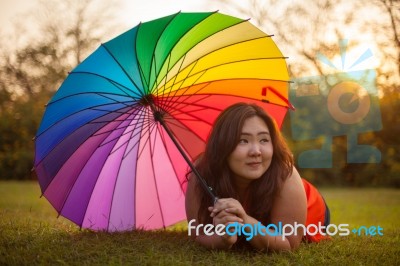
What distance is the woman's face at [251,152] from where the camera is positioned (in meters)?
2.83

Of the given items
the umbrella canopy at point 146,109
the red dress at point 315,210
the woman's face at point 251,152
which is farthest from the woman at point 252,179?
the red dress at point 315,210

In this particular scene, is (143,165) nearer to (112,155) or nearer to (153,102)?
(112,155)

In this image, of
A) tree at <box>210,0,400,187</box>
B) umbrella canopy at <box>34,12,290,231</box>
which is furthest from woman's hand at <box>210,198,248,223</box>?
tree at <box>210,0,400,187</box>

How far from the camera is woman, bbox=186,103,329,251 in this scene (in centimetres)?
283

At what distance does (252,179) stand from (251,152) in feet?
0.83

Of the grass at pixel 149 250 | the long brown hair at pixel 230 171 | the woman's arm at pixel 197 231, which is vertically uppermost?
the long brown hair at pixel 230 171

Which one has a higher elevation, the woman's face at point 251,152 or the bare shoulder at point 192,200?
the woman's face at point 251,152

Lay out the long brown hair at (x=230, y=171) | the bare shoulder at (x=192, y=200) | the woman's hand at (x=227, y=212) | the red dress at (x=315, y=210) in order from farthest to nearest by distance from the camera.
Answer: the red dress at (x=315, y=210) < the bare shoulder at (x=192, y=200) < the long brown hair at (x=230, y=171) < the woman's hand at (x=227, y=212)

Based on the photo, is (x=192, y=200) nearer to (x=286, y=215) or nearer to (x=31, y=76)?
(x=286, y=215)

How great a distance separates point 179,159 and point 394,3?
10.7 m

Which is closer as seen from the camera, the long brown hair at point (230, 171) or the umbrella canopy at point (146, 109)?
the long brown hair at point (230, 171)

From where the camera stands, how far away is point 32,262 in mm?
2729

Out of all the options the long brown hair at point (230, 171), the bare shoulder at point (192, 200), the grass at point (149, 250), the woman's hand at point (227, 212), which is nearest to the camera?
the woman's hand at point (227, 212)

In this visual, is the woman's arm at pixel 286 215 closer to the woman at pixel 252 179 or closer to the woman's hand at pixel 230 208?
the woman at pixel 252 179
